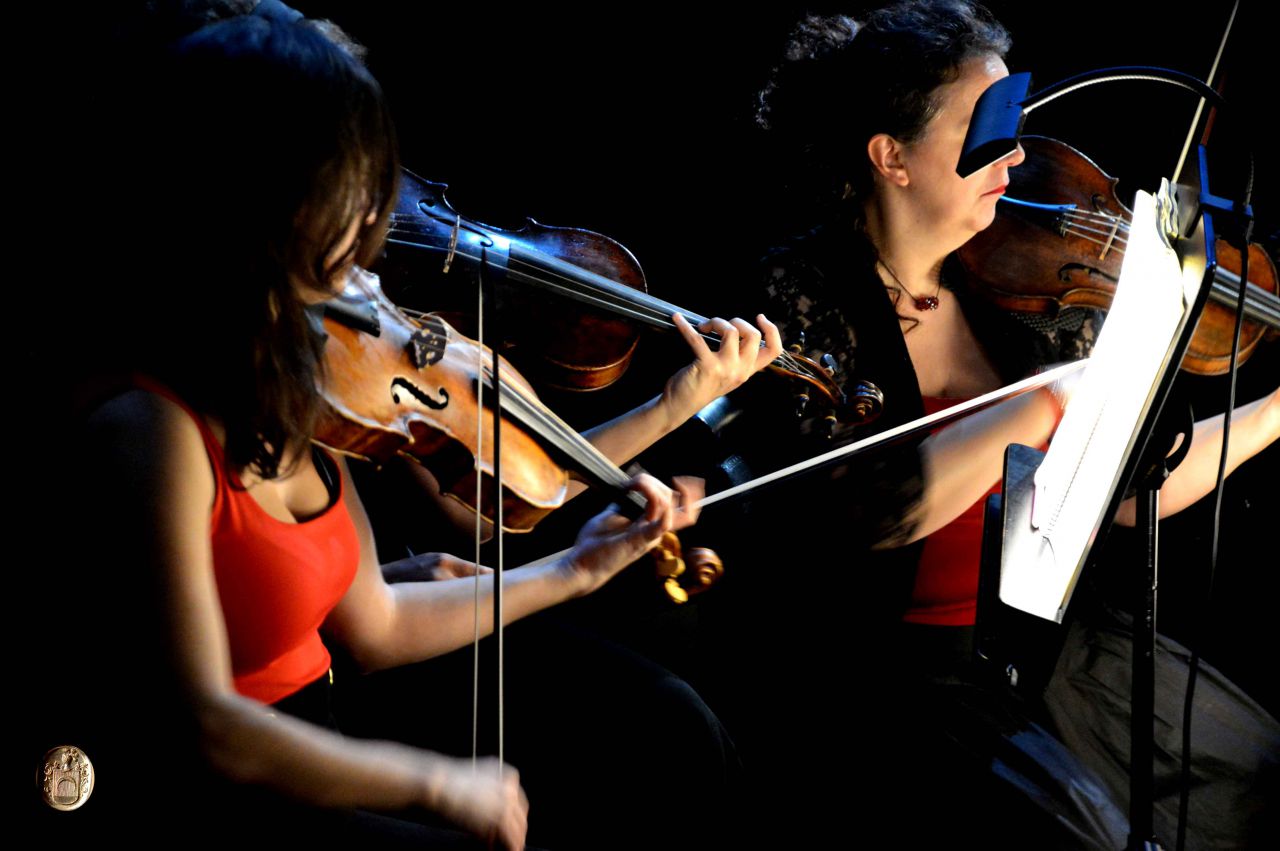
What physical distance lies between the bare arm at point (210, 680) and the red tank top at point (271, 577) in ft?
0.12

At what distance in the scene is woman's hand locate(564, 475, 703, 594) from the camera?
1.30 meters

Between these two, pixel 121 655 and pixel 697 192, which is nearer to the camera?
pixel 121 655

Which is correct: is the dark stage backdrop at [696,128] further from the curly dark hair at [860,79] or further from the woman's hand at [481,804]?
the woman's hand at [481,804]

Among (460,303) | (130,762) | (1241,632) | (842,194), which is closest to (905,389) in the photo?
(842,194)

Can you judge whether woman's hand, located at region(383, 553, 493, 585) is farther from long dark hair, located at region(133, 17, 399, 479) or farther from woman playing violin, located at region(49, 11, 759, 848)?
long dark hair, located at region(133, 17, 399, 479)

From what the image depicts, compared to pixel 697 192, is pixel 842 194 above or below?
above

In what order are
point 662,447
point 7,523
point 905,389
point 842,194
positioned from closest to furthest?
point 7,523, point 905,389, point 842,194, point 662,447

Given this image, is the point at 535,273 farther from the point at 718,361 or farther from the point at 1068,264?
the point at 1068,264

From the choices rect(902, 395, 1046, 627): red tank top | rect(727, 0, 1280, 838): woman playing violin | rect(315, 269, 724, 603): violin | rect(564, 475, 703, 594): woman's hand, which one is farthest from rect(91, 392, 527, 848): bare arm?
rect(902, 395, 1046, 627): red tank top

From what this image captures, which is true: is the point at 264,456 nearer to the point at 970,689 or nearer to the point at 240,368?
the point at 240,368

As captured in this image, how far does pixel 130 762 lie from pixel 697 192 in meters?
1.49

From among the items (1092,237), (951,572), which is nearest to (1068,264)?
(1092,237)

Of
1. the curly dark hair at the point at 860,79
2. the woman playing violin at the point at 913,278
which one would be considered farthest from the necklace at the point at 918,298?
the curly dark hair at the point at 860,79

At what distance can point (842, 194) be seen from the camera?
191cm
